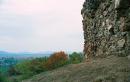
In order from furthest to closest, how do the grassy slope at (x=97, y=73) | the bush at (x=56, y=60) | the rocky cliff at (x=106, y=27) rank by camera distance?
the bush at (x=56, y=60)
the rocky cliff at (x=106, y=27)
the grassy slope at (x=97, y=73)

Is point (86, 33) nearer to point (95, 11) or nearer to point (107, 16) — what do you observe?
point (95, 11)

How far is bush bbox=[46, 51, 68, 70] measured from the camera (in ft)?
219

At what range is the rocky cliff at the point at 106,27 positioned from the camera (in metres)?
15.2

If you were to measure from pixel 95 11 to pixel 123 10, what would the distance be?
8.88 feet

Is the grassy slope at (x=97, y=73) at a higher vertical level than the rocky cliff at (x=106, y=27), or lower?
lower

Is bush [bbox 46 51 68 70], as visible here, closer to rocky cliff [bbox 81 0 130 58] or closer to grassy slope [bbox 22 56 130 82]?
rocky cliff [bbox 81 0 130 58]

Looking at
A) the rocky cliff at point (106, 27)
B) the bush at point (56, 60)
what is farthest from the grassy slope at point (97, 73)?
the bush at point (56, 60)

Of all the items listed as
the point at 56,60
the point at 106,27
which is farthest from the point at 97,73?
the point at 56,60

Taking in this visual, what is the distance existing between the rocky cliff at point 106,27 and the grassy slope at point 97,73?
734mm

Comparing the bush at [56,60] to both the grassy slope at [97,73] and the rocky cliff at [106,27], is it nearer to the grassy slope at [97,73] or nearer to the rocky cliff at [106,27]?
the rocky cliff at [106,27]

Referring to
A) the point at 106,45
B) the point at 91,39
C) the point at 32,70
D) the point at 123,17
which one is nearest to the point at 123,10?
the point at 123,17

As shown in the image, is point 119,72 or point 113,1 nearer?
point 119,72

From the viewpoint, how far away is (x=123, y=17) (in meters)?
15.5

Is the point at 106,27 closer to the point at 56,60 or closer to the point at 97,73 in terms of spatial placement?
the point at 97,73
